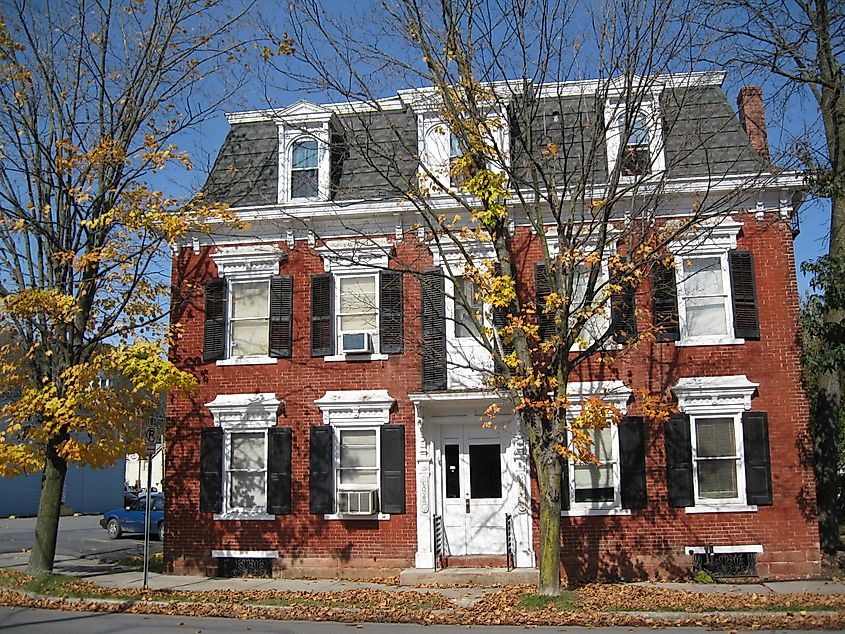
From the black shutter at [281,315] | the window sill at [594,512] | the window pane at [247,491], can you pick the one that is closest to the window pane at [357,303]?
the black shutter at [281,315]

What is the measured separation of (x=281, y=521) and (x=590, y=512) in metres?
6.23

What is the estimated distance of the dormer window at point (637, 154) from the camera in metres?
12.8

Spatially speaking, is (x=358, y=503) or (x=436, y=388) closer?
(x=358, y=503)

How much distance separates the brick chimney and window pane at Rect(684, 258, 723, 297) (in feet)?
9.60

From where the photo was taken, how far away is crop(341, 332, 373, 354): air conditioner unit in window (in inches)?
641

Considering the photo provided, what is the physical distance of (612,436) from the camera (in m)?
15.5

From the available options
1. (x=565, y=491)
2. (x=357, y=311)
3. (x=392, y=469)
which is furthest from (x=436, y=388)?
(x=565, y=491)

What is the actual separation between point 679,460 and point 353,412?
6.49 meters

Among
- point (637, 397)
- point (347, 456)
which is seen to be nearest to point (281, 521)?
point (347, 456)

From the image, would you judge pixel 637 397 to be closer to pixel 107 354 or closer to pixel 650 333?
pixel 650 333

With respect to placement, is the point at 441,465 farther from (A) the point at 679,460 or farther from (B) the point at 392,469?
(A) the point at 679,460

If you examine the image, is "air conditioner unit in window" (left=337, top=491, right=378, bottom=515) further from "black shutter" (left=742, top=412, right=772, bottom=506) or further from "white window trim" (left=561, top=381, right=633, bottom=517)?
"black shutter" (left=742, top=412, right=772, bottom=506)

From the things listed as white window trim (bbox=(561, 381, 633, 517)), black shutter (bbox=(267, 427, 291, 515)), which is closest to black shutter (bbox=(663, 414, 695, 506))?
white window trim (bbox=(561, 381, 633, 517))

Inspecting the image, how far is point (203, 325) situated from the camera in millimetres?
17203
